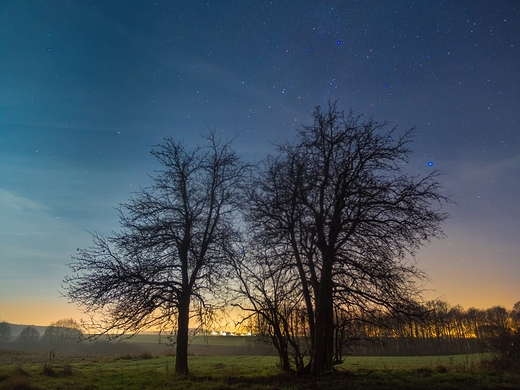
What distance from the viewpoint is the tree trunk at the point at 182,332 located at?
14.4 m

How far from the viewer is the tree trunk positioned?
47.1 feet

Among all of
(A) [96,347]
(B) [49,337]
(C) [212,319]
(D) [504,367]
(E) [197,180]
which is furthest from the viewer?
(B) [49,337]

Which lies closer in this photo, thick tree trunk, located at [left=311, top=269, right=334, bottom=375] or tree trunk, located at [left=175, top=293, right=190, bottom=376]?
thick tree trunk, located at [left=311, top=269, right=334, bottom=375]

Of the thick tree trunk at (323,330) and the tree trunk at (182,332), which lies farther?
the tree trunk at (182,332)

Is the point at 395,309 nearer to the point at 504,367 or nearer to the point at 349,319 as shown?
the point at 349,319

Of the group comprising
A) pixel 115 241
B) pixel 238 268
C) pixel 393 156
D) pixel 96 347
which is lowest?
pixel 96 347

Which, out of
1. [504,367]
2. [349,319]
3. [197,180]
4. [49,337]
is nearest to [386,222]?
[349,319]

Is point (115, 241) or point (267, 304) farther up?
point (115, 241)

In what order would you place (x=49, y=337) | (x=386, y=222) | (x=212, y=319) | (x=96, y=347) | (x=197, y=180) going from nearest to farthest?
1. (x=386, y=222)
2. (x=212, y=319)
3. (x=197, y=180)
4. (x=96, y=347)
5. (x=49, y=337)

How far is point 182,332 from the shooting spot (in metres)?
14.7

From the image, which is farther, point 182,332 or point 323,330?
point 182,332

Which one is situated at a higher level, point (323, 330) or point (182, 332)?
point (323, 330)

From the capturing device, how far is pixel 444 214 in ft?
38.1

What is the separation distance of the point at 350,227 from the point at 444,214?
10.8 feet
